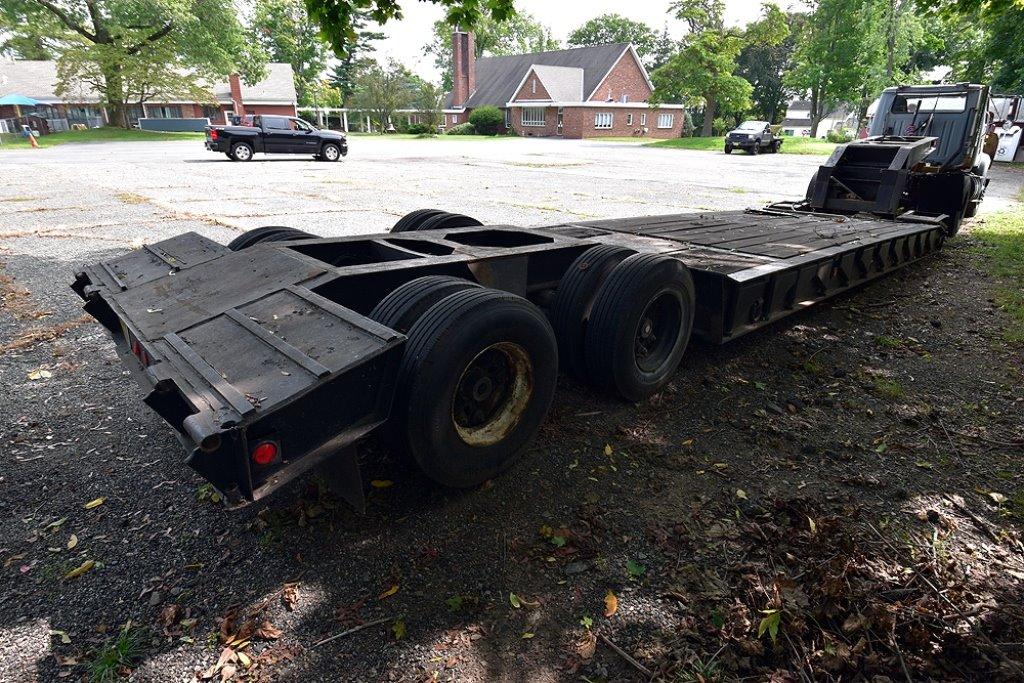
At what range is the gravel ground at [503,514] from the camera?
231 cm

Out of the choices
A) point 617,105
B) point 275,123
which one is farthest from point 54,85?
point 617,105

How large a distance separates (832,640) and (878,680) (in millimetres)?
184

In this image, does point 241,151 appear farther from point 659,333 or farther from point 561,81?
point 561,81

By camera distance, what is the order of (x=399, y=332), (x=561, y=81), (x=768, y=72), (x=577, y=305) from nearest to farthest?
(x=399, y=332) → (x=577, y=305) → (x=561, y=81) → (x=768, y=72)

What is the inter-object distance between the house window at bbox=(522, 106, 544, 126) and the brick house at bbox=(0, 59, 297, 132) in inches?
864

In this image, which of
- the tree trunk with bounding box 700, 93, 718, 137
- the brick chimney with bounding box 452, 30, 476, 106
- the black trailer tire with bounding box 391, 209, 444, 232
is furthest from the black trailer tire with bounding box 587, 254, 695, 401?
the brick chimney with bounding box 452, 30, 476, 106

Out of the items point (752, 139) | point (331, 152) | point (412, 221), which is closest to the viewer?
point (412, 221)

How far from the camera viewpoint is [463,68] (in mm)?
65500

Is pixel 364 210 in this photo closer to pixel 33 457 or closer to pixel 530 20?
pixel 33 457

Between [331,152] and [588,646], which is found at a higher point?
[331,152]

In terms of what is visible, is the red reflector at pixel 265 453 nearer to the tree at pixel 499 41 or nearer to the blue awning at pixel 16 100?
the blue awning at pixel 16 100

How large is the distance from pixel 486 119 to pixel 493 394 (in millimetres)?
56671

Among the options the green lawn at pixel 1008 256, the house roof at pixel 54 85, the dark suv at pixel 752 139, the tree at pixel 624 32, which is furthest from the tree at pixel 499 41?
the green lawn at pixel 1008 256

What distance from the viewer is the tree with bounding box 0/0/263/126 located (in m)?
39.9
